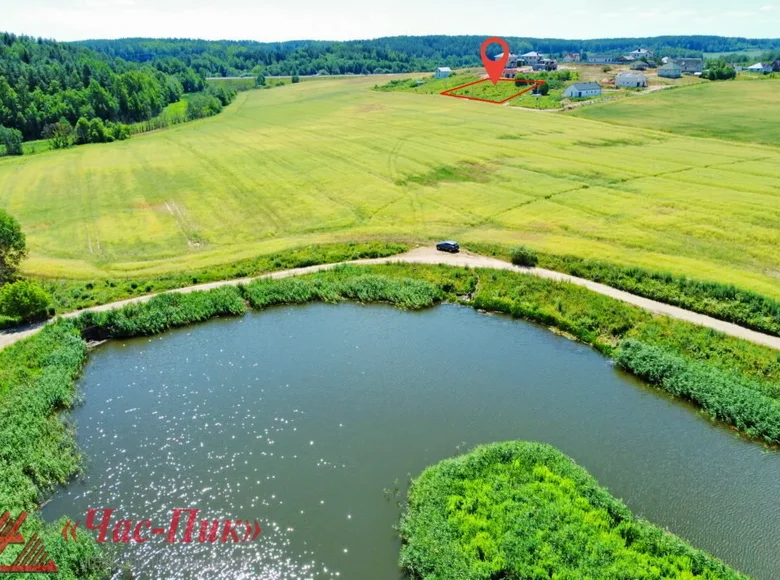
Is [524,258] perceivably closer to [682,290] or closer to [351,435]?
[682,290]

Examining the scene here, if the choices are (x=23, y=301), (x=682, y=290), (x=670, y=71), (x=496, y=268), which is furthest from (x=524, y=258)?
(x=670, y=71)

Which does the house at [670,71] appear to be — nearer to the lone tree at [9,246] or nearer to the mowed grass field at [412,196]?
the mowed grass field at [412,196]

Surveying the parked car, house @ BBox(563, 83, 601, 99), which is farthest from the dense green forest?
house @ BBox(563, 83, 601, 99)

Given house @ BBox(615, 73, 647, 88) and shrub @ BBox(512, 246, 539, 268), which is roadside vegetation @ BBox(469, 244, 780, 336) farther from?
house @ BBox(615, 73, 647, 88)

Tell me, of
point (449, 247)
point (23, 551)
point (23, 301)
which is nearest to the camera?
point (23, 551)

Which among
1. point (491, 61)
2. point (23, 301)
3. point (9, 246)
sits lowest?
point (23, 301)

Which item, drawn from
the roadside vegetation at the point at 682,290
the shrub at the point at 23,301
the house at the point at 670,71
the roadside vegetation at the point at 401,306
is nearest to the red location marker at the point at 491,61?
the roadside vegetation at the point at 682,290

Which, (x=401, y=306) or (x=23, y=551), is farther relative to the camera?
(x=401, y=306)
